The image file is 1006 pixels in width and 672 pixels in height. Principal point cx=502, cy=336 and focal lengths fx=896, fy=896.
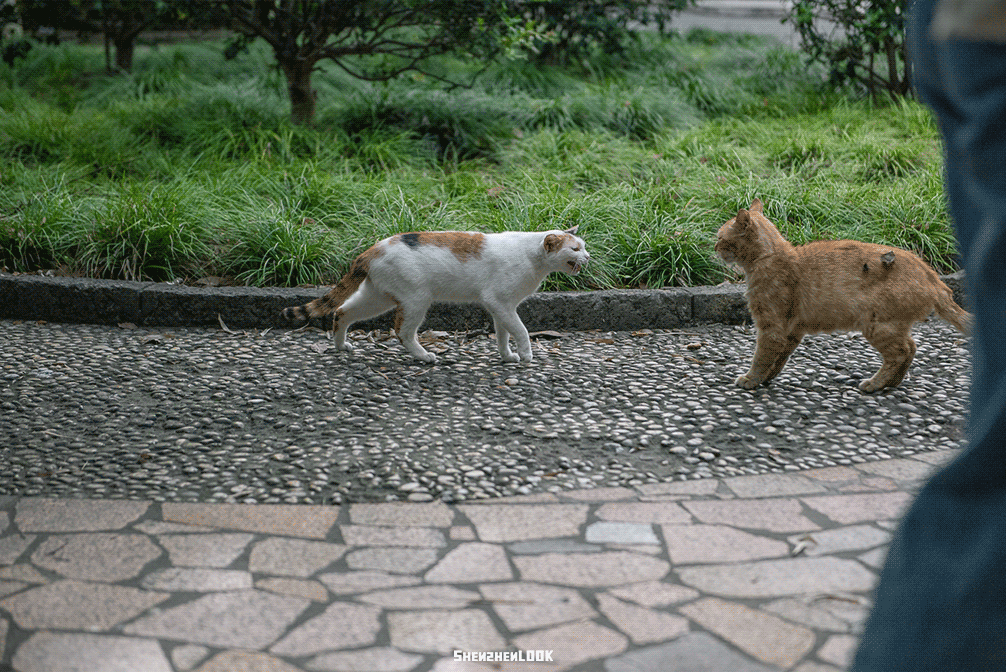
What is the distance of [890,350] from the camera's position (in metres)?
3.80

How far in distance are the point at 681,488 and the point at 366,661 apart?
1.34m

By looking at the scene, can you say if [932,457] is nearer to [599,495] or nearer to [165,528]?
[599,495]

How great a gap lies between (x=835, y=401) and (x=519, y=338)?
4.73 ft

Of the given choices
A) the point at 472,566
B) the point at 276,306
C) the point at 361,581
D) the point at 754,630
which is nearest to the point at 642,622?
the point at 754,630

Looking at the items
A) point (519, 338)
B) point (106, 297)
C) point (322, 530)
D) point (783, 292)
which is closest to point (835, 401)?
point (783, 292)

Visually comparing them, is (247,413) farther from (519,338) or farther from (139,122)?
(139,122)

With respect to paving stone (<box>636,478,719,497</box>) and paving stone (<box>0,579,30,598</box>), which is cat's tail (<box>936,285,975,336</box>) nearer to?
paving stone (<box>636,478,719,497</box>)

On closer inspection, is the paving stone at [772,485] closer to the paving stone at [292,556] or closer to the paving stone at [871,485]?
the paving stone at [871,485]

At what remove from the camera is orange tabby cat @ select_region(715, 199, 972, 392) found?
370 centimetres

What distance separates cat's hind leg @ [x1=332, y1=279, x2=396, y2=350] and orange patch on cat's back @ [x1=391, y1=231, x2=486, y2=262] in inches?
10.4

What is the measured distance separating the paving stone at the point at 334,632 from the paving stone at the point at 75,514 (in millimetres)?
859

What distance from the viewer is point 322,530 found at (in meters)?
2.70

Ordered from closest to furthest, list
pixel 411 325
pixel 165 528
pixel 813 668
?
pixel 813 668 < pixel 165 528 < pixel 411 325

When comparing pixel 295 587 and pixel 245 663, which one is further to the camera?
pixel 295 587
